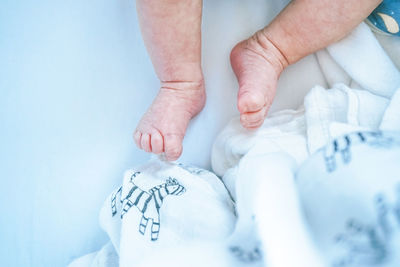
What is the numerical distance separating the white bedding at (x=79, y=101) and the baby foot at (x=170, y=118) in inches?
2.7

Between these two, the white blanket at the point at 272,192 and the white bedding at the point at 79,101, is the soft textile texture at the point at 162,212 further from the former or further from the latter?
the white bedding at the point at 79,101

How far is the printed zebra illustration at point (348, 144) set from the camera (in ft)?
1.17

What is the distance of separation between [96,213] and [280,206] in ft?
1.46

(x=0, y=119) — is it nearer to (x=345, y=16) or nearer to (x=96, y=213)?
(x=96, y=213)

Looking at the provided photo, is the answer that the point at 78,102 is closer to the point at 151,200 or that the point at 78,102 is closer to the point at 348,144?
the point at 151,200

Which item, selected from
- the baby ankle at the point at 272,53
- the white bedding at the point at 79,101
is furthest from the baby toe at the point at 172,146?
the baby ankle at the point at 272,53

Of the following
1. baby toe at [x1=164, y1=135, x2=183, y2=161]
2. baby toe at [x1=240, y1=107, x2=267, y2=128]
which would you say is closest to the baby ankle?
baby toe at [x1=240, y1=107, x2=267, y2=128]

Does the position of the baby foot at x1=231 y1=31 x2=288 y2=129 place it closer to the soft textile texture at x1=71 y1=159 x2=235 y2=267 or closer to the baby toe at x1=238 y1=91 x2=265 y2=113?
the baby toe at x1=238 y1=91 x2=265 y2=113

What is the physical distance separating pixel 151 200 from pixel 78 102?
1.16 feet

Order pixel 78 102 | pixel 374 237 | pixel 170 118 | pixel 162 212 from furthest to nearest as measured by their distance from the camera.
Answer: pixel 78 102 < pixel 170 118 < pixel 162 212 < pixel 374 237

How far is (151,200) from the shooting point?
52 centimetres

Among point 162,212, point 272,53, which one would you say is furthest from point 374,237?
point 272,53

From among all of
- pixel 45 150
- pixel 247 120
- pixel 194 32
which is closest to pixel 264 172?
pixel 247 120

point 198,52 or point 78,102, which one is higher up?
point 198,52
